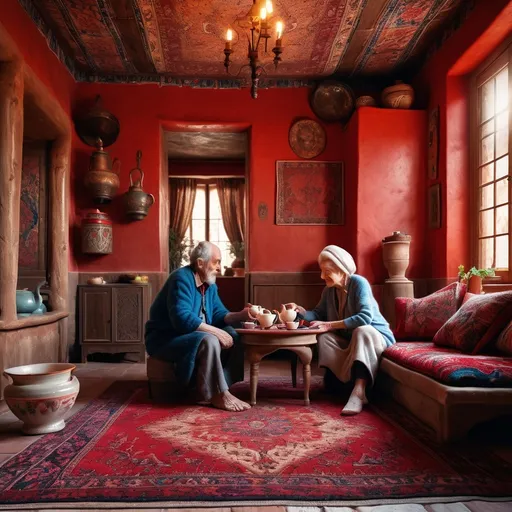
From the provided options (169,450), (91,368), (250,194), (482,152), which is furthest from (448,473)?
(250,194)

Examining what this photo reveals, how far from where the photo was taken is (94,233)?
5.74 m

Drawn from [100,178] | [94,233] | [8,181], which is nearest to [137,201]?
[100,178]

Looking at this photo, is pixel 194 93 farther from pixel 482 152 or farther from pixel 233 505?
pixel 233 505

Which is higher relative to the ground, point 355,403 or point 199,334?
point 199,334

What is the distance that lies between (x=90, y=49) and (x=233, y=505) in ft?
17.2

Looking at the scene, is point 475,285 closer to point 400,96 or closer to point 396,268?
point 396,268

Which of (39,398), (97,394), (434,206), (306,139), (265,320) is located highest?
(306,139)

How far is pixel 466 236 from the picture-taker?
199 inches

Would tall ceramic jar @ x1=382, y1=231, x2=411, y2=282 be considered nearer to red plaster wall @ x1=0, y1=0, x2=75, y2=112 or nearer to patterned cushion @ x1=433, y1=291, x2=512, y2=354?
patterned cushion @ x1=433, y1=291, x2=512, y2=354

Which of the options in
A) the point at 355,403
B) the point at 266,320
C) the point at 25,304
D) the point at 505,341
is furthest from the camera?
the point at 25,304

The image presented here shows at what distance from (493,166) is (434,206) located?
85 cm

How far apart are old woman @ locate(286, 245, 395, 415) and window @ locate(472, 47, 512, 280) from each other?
1.48 meters

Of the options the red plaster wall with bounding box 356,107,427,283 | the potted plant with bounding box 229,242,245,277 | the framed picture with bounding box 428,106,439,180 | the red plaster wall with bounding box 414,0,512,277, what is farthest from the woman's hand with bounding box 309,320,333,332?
the potted plant with bounding box 229,242,245,277

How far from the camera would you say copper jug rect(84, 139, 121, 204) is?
5.73 m
